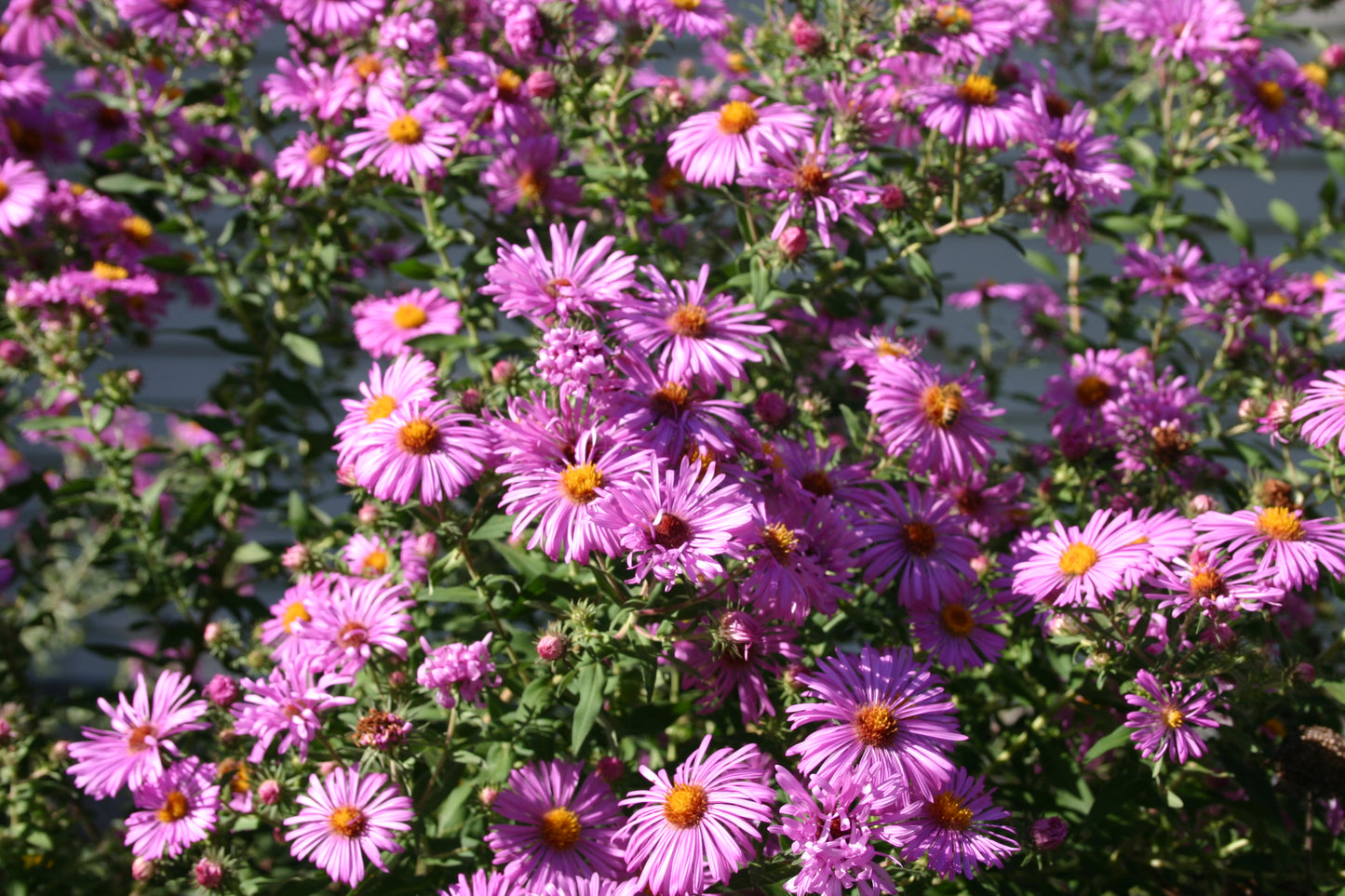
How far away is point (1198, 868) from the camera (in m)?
2.10

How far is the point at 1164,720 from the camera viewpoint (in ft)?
5.30

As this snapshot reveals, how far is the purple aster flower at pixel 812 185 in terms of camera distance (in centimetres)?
186

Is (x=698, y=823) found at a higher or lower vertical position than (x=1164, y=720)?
lower

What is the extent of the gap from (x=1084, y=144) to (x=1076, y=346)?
767mm

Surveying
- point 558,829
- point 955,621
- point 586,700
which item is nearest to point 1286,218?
point 955,621

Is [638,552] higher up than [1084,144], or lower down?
lower down

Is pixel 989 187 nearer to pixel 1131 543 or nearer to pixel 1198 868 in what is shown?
pixel 1131 543

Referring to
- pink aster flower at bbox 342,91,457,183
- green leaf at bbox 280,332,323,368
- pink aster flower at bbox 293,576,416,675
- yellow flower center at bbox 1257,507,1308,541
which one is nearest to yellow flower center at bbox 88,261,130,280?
green leaf at bbox 280,332,323,368

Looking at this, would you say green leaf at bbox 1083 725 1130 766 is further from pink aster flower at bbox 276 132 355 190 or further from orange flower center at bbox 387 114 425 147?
pink aster flower at bbox 276 132 355 190

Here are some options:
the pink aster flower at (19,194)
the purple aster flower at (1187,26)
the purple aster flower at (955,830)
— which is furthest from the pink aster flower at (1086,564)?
the pink aster flower at (19,194)

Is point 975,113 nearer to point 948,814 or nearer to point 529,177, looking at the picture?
point 529,177

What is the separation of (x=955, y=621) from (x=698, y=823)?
69cm

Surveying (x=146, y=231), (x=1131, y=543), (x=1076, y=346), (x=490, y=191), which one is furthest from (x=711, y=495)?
(x=146, y=231)

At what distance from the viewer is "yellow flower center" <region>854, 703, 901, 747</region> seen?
1.50 metres
